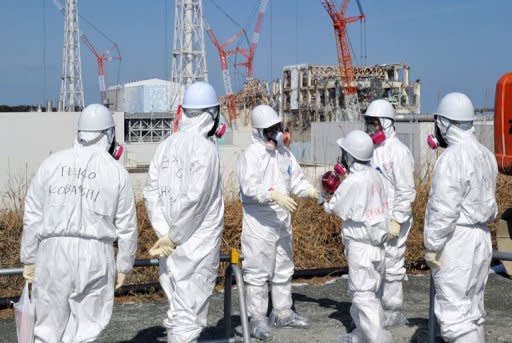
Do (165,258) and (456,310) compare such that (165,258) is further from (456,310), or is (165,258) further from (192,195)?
(456,310)

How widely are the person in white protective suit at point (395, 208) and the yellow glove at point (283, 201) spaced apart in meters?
1.02

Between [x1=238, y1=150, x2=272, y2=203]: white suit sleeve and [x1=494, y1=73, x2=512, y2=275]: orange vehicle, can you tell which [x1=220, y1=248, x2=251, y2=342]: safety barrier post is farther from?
[x1=494, y1=73, x2=512, y2=275]: orange vehicle

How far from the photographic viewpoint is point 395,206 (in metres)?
6.24

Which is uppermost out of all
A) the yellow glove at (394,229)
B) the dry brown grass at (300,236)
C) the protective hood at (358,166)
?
the protective hood at (358,166)

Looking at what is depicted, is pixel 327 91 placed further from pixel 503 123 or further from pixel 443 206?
pixel 443 206

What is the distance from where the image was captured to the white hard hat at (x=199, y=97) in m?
5.08

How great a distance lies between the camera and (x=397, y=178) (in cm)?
627

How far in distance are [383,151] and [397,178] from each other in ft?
0.93

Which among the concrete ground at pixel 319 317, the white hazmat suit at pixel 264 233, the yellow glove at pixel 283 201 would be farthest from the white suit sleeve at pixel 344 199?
the concrete ground at pixel 319 317

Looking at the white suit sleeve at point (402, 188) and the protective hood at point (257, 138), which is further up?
the protective hood at point (257, 138)

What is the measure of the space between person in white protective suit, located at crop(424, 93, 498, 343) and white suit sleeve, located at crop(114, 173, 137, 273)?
6.30 ft

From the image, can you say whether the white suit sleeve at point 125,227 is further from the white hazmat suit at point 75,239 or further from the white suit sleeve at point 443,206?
the white suit sleeve at point 443,206

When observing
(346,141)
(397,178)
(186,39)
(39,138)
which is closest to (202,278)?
(346,141)

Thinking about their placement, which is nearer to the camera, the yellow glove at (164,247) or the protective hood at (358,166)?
the yellow glove at (164,247)
